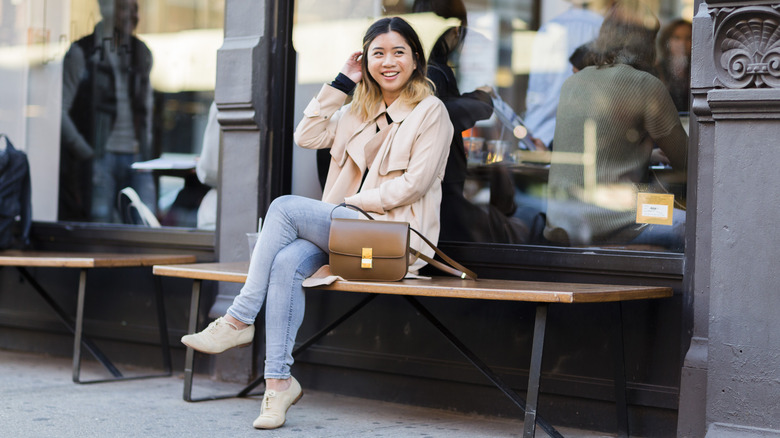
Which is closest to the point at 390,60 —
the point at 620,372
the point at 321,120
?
the point at 321,120

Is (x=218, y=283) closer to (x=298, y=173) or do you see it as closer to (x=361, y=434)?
(x=298, y=173)

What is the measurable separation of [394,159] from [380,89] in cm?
46

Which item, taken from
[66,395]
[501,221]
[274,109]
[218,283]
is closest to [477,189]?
[501,221]

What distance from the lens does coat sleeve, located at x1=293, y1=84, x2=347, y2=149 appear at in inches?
187

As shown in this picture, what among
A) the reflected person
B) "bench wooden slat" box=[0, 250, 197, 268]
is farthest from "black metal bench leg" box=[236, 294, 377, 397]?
the reflected person

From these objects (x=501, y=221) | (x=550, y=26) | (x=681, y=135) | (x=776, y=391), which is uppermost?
(x=550, y=26)

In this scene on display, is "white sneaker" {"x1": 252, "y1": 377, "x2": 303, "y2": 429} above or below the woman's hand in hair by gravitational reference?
below

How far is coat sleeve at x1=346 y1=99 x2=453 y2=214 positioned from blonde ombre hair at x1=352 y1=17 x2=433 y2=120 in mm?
160

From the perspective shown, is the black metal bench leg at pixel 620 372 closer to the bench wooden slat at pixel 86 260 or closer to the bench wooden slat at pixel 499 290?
the bench wooden slat at pixel 499 290

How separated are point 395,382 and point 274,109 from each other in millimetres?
1631

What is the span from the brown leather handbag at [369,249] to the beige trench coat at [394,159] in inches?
13.8

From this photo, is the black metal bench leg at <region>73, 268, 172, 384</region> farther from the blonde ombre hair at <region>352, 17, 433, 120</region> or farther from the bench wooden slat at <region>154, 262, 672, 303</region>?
the blonde ombre hair at <region>352, 17, 433, 120</region>

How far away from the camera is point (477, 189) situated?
5.05m

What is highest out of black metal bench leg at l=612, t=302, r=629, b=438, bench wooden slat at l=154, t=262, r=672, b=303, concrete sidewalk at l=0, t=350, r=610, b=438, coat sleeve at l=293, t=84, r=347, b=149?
coat sleeve at l=293, t=84, r=347, b=149
